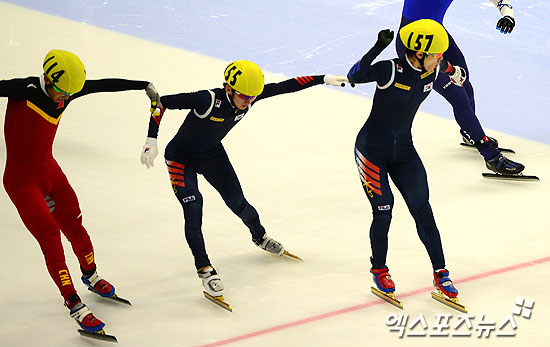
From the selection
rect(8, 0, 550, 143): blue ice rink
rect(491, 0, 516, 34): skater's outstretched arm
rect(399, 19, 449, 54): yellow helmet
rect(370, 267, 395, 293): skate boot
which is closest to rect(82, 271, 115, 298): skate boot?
rect(370, 267, 395, 293): skate boot

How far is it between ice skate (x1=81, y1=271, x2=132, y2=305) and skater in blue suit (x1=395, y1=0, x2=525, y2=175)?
358 centimetres

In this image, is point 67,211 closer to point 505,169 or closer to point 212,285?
point 212,285

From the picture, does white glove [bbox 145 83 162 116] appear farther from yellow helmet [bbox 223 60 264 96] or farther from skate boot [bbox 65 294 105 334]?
skate boot [bbox 65 294 105 334]

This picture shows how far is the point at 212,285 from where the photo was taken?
18.7 ft

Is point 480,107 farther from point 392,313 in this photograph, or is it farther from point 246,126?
point 392,313

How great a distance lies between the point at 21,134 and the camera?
5.03 metres

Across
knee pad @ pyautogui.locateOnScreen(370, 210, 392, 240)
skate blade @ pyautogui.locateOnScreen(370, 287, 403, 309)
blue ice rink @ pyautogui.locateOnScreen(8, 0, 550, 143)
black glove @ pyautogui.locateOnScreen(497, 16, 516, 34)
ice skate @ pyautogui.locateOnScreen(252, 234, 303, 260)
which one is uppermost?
black glove @ pyautogui.locateOnScreen(497, 16, 516, 34)

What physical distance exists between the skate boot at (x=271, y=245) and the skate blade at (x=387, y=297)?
2.65 feet

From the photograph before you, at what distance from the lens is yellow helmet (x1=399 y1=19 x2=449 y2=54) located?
541cm

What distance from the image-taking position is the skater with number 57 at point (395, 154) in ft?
18.3

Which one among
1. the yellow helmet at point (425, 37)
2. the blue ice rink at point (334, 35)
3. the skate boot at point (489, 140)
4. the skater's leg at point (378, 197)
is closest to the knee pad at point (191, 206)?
the skater's leg at point (378, 197)

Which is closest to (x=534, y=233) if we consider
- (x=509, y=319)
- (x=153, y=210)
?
(x=509, y=319)

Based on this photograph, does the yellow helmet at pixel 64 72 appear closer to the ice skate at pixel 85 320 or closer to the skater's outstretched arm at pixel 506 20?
the ice skate at pixel 85 320

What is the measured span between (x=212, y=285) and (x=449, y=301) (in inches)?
58.7
